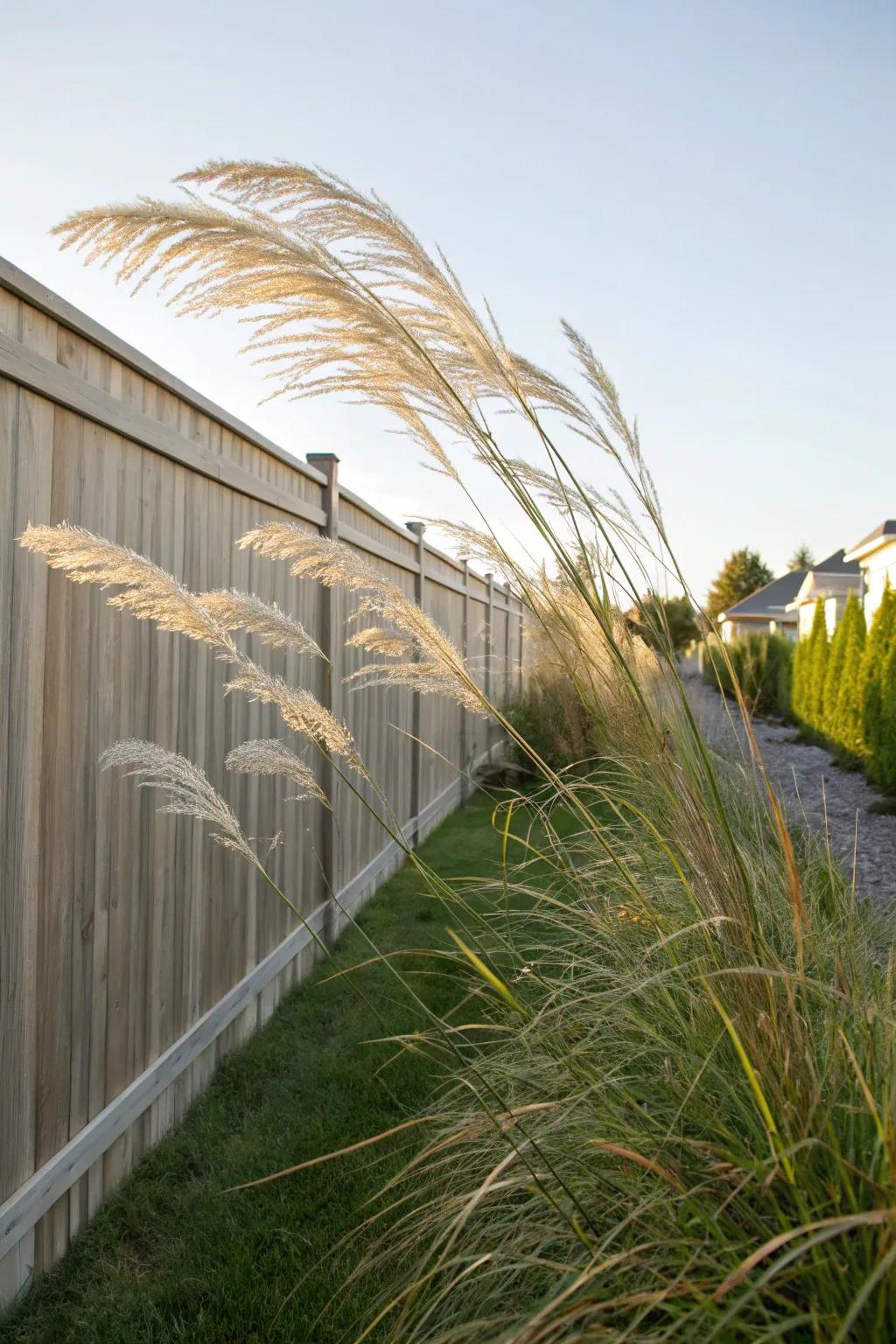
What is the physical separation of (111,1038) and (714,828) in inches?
60.4

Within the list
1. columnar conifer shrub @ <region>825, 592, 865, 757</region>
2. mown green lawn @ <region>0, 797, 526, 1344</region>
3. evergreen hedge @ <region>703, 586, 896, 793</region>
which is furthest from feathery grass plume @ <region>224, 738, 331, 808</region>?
columnar conifer shrub @ <region>825, 592, 865, 757</region>

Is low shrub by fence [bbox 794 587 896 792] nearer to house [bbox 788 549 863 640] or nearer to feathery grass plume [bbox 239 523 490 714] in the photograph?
house [bbox 788 549 863 640]

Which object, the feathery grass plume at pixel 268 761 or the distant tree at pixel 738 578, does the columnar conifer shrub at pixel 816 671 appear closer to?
the feathery grass plume at pixel 268 761

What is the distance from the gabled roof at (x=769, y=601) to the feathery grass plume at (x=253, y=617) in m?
36.9

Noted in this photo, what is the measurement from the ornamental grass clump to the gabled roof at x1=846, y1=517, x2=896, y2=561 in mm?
13567

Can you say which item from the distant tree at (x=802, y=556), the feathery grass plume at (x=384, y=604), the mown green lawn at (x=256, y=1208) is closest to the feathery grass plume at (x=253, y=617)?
the feathery grass plume at (x=384, y=604)

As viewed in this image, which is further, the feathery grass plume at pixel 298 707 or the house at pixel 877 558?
the house at pixel 877 558

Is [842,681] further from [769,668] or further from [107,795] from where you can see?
[107,795]

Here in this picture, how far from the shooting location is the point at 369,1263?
122 cm

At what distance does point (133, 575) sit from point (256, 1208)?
4.98ft

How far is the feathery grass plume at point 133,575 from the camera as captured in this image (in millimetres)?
1316

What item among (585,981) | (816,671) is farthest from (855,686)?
(585,981)

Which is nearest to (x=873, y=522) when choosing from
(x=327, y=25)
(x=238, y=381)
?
(x=327, y=25)

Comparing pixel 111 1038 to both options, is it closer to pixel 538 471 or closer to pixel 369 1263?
pixel 369 1263
